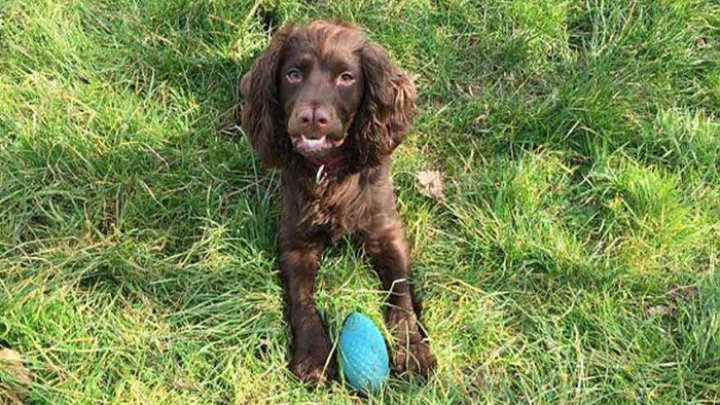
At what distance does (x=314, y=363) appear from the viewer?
273 centimetres

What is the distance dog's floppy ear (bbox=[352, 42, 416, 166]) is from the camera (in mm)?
2799

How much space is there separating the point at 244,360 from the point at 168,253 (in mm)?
610

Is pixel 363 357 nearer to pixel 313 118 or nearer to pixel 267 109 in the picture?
pixel 313 118

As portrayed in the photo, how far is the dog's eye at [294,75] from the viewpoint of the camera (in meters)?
2.73

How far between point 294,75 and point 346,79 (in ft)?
0.57

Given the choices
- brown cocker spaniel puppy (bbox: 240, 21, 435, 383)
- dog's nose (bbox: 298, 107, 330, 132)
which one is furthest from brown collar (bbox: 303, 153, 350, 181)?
dog's nose (bbox: 298, 107, 330, 132)

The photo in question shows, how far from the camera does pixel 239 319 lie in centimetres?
284

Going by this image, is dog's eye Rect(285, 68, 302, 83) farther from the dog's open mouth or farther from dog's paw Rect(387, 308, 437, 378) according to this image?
dog's paw Rect(387, 308, 437, 378)

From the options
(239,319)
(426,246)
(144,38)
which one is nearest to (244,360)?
(239,319)

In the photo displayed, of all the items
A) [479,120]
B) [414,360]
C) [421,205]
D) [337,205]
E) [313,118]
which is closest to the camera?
[313,118]

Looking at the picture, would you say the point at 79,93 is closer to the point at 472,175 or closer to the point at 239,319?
the point at 239,319

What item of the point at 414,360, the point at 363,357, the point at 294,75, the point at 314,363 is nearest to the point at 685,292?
the point at 414,360

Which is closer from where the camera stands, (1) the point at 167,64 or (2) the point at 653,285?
(2) the point at 653,285

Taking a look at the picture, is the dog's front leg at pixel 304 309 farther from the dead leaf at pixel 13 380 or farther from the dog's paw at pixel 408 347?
the dead leaf at pixel 13 380
